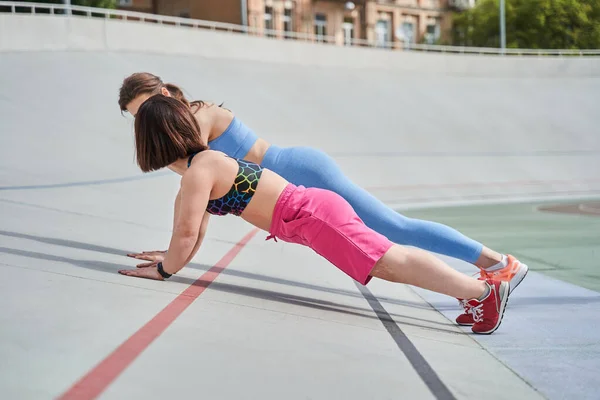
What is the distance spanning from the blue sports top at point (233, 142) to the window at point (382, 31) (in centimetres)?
4250

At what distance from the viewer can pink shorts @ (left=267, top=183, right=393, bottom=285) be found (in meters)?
3.30

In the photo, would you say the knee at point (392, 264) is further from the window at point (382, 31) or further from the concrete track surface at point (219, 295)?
the window at point (382, 31)

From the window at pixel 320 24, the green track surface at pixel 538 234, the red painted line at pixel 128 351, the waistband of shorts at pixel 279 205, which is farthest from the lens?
the window at pixel 320 24

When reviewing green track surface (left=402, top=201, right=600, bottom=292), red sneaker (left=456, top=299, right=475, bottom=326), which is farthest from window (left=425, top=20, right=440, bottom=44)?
red sneaker (left=456, top=299, right=475, bottom=326)

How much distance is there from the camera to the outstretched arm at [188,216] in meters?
3.36

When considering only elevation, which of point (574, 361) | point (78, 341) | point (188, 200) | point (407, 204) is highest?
point (188, 200)

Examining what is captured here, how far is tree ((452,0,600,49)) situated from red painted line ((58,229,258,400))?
47.5 meters

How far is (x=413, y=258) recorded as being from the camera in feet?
11.0

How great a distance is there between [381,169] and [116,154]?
20.7 feet

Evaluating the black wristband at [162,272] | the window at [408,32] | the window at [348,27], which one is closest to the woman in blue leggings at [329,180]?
the black wristband at [162,272]

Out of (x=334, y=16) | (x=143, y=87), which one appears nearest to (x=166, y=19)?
(x=334, y=16)

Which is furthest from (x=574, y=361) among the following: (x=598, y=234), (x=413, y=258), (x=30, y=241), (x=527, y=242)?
(x=598, y=234)

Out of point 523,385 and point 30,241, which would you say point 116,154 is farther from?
point 523,385

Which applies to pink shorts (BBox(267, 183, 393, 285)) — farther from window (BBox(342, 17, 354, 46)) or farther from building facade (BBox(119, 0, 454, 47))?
window (BBox(342, 17, 354, 46))
